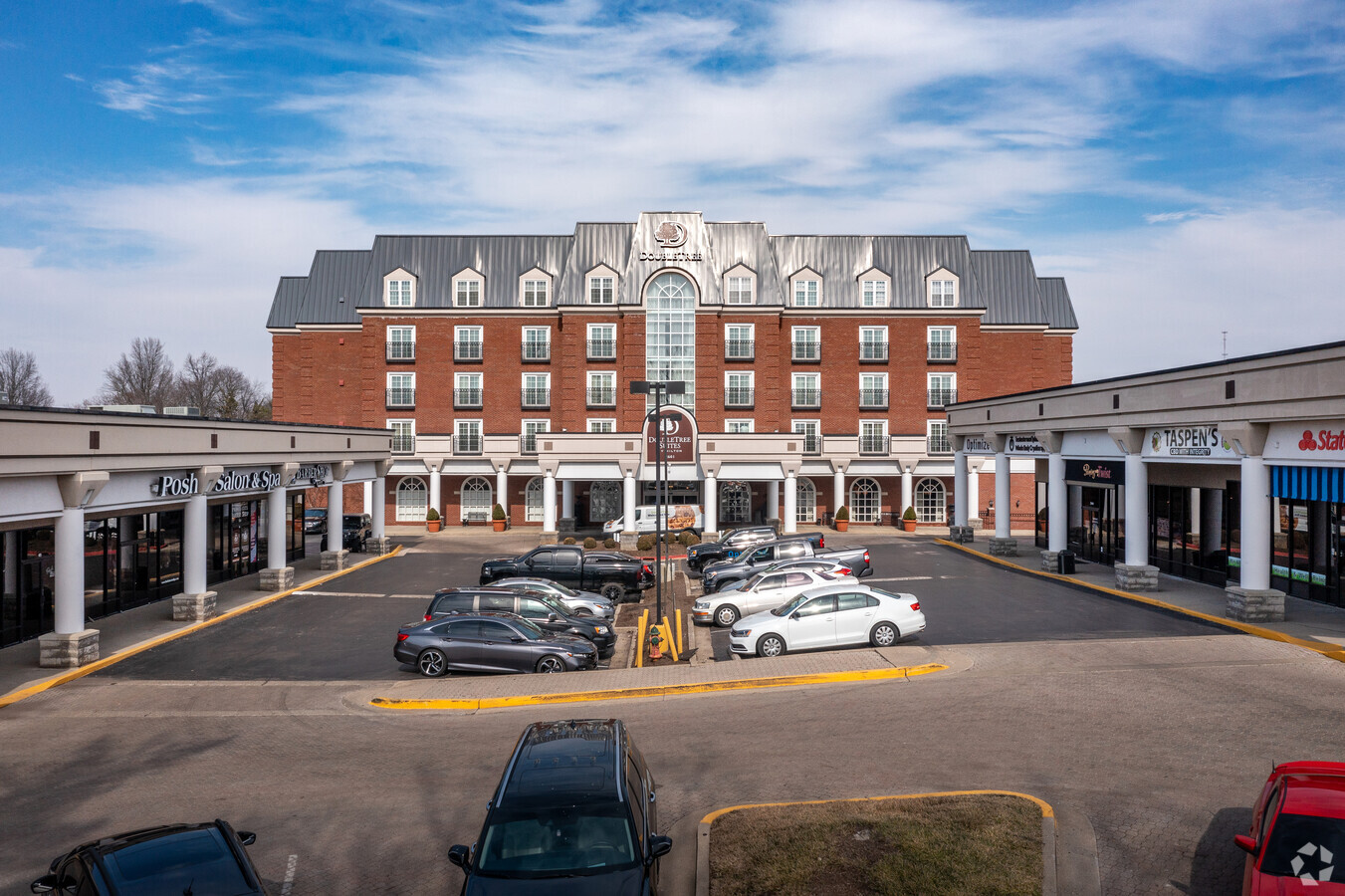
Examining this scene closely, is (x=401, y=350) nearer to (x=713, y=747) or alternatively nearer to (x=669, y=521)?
(x=669, y=521)

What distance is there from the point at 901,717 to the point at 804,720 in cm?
159

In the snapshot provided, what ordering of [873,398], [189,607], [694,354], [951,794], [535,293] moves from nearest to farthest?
[951,794] < [189,607] < [694,354] < [873,398] < [535,293]

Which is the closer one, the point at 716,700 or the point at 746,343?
the point at 716,700

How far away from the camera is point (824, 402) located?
52.4 metres

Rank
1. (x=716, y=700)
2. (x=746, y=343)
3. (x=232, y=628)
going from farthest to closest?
1. (x=746, y=343)
2. (x=232, y=628)
3. (x=716, y=700)

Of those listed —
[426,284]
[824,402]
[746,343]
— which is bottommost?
[824,402]

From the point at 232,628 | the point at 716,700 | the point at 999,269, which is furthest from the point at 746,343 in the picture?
the point at 716,700

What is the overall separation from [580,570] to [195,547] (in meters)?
11.2

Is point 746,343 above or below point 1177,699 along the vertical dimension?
Result: above

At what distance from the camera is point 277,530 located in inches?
1235

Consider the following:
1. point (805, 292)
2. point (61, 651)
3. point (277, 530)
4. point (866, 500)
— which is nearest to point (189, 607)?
point (61, 651)

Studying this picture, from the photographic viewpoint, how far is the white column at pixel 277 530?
3095cm

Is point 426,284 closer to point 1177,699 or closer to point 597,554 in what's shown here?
point 597,554

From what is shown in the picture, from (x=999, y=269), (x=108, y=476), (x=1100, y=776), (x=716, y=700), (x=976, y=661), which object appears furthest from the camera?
(x=999, y=269)
